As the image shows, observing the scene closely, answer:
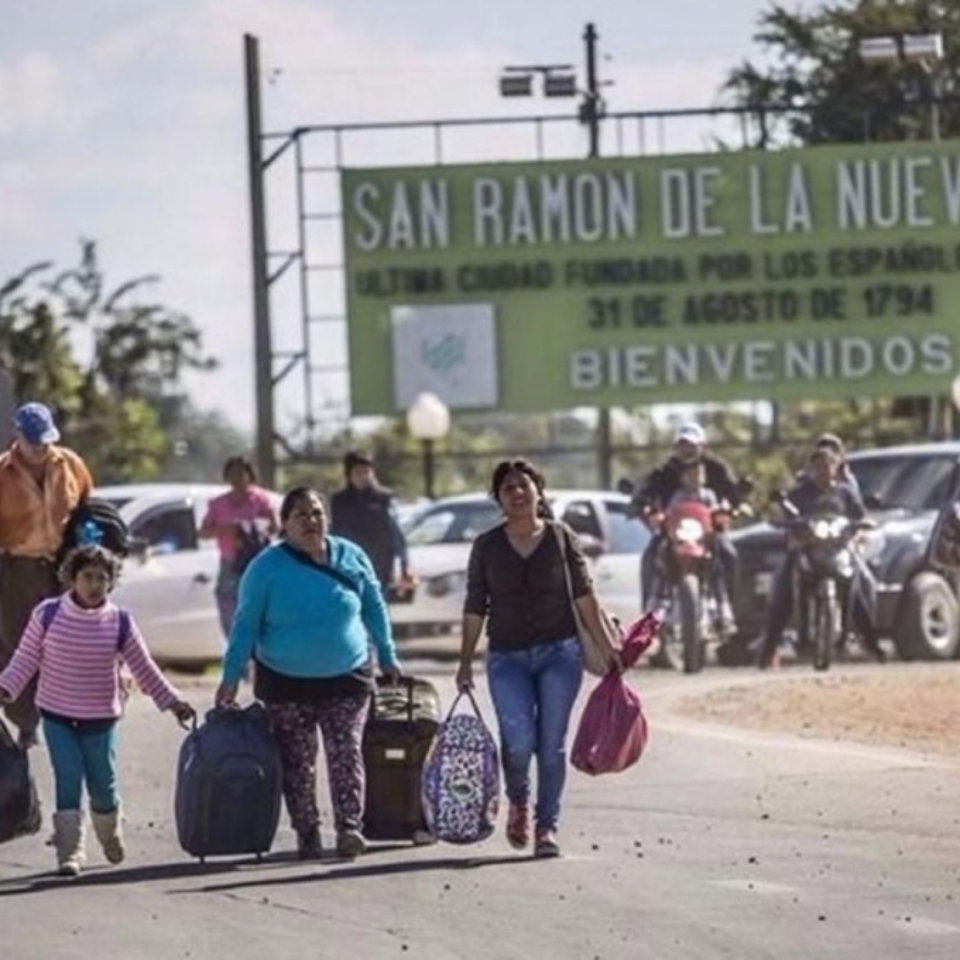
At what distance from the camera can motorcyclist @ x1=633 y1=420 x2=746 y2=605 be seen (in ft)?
100.0

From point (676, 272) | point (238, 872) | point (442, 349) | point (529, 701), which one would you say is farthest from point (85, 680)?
point (676, 272)

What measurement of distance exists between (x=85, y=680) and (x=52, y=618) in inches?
11.4

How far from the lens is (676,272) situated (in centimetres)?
4784

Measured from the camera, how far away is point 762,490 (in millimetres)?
56062

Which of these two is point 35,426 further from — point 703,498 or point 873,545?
point 873,545

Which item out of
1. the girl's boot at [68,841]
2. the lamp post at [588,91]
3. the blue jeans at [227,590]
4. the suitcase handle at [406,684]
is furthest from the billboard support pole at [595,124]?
the girl's boot at [68,841]

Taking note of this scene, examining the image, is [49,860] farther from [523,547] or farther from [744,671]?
[744,671]

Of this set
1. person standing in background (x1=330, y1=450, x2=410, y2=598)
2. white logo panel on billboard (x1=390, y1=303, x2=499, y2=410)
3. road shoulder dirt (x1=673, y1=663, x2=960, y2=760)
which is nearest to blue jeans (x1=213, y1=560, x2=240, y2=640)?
person standing in background (x1=330, y1=450, x2=410, y2=598)

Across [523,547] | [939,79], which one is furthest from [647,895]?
[939,79]

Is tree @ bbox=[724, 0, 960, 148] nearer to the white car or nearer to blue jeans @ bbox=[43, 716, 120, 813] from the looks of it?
the white car

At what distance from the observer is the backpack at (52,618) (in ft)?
57.6

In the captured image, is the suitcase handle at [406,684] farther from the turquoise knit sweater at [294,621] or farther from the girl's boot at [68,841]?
the girl's boot at [68,841]

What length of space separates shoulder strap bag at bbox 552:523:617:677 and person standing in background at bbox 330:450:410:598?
12277 millimetres

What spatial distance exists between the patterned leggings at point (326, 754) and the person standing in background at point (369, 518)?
1231 cm
